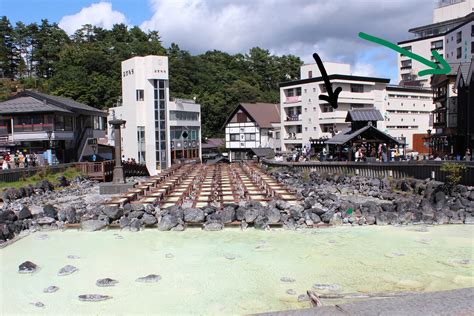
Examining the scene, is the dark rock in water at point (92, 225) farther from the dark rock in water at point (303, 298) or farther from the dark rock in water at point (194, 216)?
the dark rock in water at point (303, 298)

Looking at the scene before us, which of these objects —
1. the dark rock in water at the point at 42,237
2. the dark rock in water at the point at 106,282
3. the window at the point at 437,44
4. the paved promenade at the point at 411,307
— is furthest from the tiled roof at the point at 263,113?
the paved promenade at the point at 411,307

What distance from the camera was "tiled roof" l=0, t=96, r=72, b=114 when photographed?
3150 cm

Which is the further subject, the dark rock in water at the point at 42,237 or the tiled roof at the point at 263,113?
the tiled roof at the point at 263,113

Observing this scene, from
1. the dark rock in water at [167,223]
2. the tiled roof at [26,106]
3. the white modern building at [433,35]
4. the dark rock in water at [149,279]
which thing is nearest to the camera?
the dark rock in water at [149,279]

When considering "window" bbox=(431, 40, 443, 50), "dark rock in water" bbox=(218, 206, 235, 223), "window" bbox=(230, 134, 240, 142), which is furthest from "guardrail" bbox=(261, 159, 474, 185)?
"window" bbox=(431, 40, 443, 50)

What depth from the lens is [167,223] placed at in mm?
14469

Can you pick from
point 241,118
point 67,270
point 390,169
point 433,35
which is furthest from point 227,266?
point 433,35

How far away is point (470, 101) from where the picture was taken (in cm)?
2806

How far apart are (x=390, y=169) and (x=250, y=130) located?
27394mm

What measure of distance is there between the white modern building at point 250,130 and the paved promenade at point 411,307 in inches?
1828

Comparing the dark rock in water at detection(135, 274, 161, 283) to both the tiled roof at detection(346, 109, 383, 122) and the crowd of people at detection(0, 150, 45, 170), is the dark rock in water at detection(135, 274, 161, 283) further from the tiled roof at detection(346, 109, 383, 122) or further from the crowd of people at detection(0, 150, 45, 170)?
the tiled roof at detection(346, 109, 383, 122)

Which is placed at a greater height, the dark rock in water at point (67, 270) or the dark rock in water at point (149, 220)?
the dark rock in water at point (149, 220)

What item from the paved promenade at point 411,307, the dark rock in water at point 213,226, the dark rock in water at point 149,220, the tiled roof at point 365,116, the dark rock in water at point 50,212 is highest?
the tiled roof at point 365,116

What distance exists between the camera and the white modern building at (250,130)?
2096 inches
